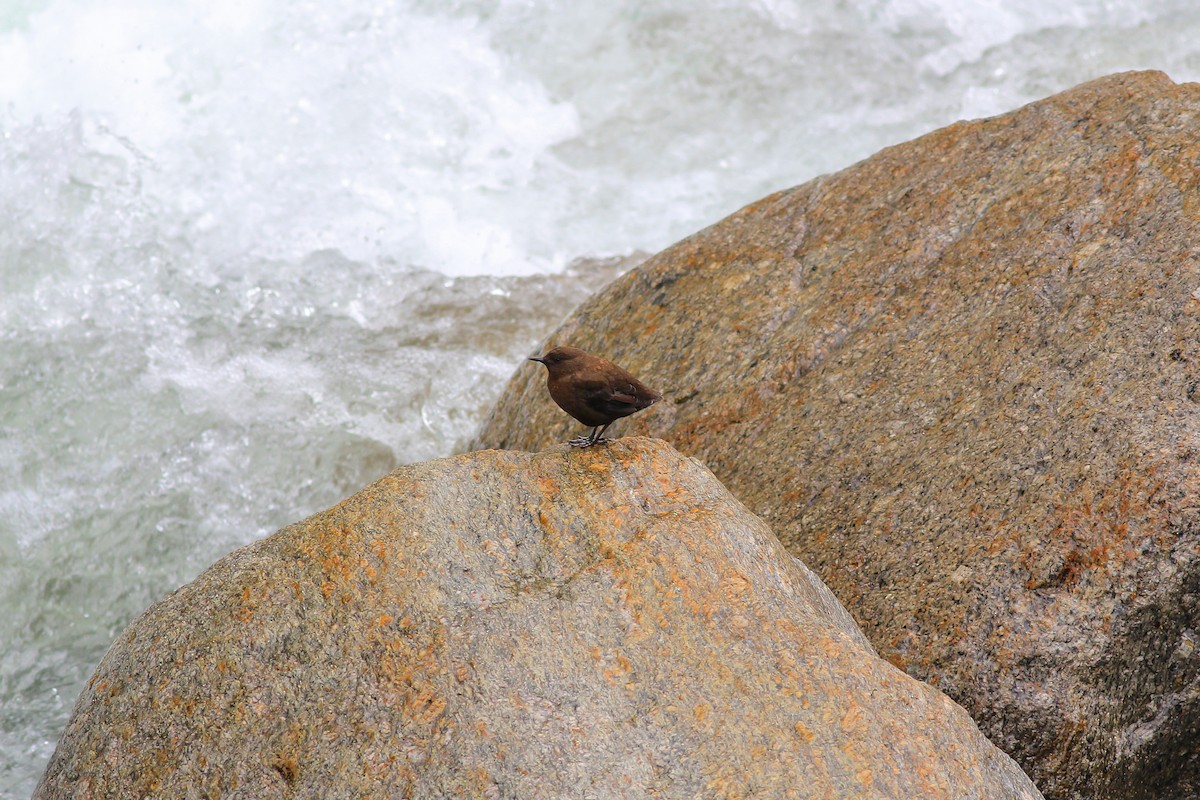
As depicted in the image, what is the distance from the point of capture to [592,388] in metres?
3.81

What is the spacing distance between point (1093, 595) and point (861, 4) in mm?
9108

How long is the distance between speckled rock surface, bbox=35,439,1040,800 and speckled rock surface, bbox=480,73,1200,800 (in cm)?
53

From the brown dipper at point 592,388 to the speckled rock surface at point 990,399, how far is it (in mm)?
738

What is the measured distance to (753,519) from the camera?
139 inches

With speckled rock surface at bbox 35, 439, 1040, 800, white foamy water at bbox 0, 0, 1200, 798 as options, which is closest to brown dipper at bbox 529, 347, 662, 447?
speckled rock surface at bbox 35, 439, 1040, 800

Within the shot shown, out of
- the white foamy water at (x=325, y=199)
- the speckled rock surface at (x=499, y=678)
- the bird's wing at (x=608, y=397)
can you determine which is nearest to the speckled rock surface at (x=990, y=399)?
the speckled rock surface at (x=499, y=678)

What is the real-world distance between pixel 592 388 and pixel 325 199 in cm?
571

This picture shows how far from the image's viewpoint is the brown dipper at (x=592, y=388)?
12.5ft

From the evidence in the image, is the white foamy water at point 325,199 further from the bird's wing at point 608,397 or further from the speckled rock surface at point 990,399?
the bird's wing at point 608,397

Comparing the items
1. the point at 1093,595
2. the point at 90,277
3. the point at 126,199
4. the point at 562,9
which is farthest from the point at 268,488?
the point at 562,9

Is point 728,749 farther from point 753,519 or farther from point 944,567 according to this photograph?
point 944,567

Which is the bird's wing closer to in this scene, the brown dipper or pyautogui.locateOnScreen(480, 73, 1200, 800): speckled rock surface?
the brown dipper

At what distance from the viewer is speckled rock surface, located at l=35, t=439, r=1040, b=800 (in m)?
2.81

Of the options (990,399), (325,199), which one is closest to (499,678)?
(990,399)
